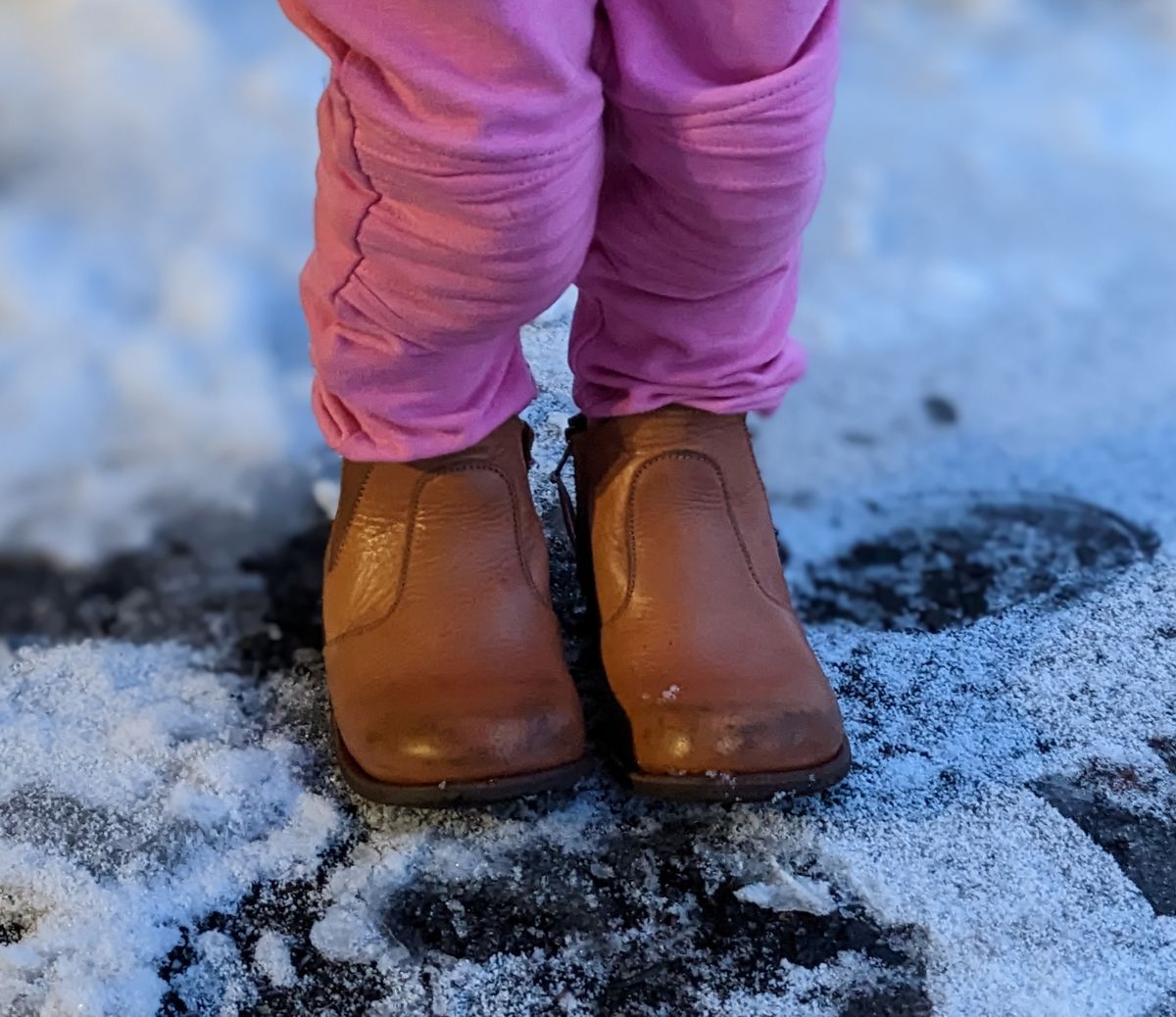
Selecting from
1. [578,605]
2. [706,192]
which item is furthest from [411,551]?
[706,192]

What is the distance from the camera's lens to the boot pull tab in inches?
30.9

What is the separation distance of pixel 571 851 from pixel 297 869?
0.48 feet

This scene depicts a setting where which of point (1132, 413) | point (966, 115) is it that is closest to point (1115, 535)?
point (1132, 413)

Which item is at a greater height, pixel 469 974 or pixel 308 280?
pixel 308 280

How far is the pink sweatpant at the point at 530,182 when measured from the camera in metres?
0.51

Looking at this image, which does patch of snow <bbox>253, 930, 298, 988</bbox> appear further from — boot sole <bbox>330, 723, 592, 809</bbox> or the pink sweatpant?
the pink sweatpant

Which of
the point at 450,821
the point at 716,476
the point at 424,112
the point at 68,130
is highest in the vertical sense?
the point at 424,112

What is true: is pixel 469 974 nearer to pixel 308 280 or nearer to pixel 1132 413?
pixel 308 280

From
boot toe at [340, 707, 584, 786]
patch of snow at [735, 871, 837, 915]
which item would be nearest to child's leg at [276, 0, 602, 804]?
boot toe at [340, 707, 584, 786]

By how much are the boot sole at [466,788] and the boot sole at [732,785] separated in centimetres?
4

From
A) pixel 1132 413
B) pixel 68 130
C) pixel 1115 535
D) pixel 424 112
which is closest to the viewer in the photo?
pixel 424 112

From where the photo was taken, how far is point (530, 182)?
536 mm

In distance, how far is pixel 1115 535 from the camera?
3.30ft

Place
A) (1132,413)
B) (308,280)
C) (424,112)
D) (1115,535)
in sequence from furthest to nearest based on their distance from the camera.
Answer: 1. (1132,413)
2. (1115,535)
3. (308,280)
4. (424,112)
